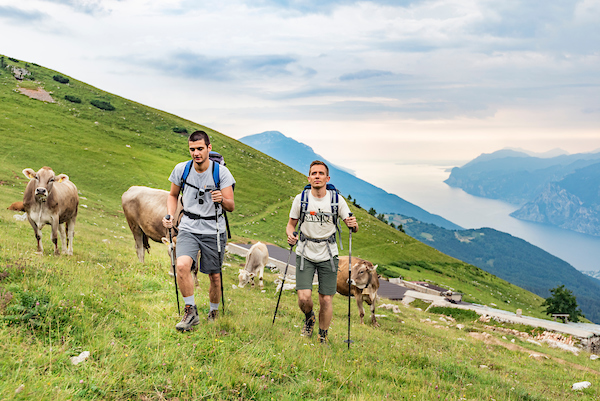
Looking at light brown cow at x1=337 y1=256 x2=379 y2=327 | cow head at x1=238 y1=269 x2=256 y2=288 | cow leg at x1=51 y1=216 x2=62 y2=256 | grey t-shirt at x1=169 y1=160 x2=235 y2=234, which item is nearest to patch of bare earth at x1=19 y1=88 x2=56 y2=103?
cow head at x1=238 y1=269 x2=256 y2=288

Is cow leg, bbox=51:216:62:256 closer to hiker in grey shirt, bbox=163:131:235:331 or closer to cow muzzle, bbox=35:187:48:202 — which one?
cow muzzle, bbox=35:187:48:202

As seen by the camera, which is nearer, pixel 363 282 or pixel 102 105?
pixel 363 282

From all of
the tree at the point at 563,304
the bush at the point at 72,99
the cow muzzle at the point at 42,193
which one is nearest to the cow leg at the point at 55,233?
the cow muzzle at the point at 42,193

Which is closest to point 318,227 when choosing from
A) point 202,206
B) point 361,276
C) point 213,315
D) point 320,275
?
point 320,275

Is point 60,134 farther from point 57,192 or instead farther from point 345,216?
point 345,216

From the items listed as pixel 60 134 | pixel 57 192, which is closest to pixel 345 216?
pixel 57 192

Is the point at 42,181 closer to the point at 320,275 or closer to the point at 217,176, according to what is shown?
the point at 217,176

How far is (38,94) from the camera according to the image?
255ft

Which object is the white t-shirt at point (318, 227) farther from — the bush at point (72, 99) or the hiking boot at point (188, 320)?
the bush at point (72, 99)

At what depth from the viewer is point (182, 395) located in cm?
445

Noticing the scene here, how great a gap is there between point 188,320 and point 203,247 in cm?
137

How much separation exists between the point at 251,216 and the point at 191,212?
55739mm

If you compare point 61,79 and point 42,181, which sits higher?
point 61,79

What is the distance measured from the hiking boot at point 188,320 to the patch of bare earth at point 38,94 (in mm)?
88247
